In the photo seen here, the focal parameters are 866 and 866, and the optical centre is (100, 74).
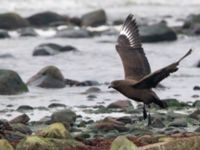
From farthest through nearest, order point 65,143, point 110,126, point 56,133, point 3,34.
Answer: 1. point 3,34
2. point 110,126
3. point 56,133
4. point 65,143

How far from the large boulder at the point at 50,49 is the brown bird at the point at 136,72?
25.8 feet

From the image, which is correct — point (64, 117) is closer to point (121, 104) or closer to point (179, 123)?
point (179, 123)

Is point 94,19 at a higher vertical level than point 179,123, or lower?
higher

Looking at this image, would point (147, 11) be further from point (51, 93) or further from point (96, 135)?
point (96, 135)

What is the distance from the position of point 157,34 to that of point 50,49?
3435 mm

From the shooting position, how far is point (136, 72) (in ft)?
37.1

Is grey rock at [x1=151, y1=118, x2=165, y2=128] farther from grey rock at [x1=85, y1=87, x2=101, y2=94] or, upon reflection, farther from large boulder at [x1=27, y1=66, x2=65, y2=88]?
large boulder at [x1=27, y1=66, x2=65, y2=88]

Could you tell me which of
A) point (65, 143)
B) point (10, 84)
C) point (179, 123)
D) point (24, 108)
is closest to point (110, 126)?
point (179, 123)

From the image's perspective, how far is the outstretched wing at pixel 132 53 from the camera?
11.3 meters

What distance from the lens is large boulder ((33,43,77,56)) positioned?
1995cm

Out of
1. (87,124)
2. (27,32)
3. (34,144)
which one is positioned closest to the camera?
(34,144)

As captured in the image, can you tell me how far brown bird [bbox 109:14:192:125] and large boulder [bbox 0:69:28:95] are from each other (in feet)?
10.2

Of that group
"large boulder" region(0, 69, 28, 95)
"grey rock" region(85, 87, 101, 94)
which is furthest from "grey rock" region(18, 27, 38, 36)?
"grey rock" region(85, 87, 101, 94)

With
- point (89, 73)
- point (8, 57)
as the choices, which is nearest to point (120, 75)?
point (89, 73)
